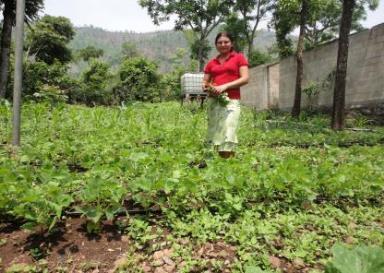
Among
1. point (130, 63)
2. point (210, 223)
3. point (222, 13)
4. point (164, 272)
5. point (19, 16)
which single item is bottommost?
point (164, 272)

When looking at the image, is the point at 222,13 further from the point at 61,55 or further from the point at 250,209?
the point at 250,209

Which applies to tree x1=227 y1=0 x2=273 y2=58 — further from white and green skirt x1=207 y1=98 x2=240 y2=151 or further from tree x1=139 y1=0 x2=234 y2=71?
white and green skirt x1=207 y1=98 x2=240 y2=151

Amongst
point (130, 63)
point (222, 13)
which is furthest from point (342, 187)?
point (130, 63)

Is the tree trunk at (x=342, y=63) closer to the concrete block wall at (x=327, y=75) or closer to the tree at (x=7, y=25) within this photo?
the concrete block wall at (x=327, y=75)

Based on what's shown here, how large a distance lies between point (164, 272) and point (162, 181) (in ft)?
2.49

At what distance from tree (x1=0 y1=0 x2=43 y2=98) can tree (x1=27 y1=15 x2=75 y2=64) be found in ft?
49.3

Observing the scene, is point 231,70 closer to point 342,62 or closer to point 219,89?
point 219,89

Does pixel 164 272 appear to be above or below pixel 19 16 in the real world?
below

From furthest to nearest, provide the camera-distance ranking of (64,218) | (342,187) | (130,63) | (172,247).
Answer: (130,63) < (342,187) < (64,218) < (172,247)

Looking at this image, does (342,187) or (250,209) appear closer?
(250,209)

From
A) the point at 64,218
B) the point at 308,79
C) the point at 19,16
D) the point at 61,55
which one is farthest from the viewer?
the point at 61,55

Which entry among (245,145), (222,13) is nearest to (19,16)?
(245,145)

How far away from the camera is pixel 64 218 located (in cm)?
311

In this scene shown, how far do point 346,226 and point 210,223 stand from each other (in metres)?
1.20
